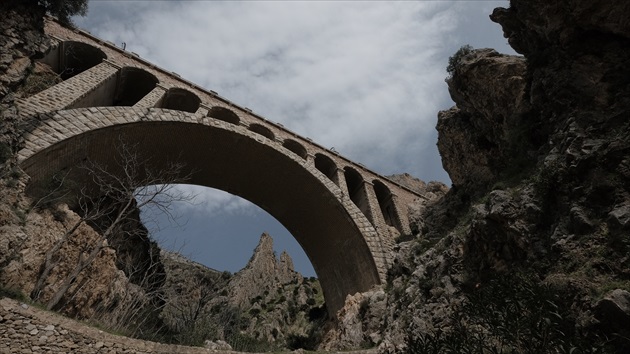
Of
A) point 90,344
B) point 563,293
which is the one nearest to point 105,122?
point 90,344

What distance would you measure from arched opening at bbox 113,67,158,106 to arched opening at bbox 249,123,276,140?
3967 millimetres

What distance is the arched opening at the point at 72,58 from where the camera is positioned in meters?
13.4

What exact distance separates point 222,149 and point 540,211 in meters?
11.0

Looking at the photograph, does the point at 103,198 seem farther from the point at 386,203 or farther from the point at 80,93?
the point at 386,203

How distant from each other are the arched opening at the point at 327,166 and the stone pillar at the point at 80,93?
850 cm

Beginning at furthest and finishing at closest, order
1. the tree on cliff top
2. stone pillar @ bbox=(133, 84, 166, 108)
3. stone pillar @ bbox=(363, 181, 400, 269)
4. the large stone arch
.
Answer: stone pillar @ bbox=(363, 181, 400, 269) → stone pillar @ bbox=(133, 84, 166, 108) → the tree on cliff top → the large stone arch

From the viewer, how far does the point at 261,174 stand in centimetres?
1669

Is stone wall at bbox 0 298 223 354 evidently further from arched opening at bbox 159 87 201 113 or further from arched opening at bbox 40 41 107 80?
arched opening at bbox 159 87 201 113

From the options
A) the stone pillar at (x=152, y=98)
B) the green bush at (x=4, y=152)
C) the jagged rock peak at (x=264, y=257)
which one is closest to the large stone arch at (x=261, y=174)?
the stone pillar at (x=152, y=98)

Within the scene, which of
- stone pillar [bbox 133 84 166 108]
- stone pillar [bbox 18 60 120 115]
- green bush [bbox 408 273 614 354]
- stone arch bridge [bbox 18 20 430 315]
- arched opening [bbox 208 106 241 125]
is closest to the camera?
green bush [bbox 408 273 614 354]

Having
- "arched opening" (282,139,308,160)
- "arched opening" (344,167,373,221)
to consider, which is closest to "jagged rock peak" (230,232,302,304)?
"arched opening" (344,167,373,221)

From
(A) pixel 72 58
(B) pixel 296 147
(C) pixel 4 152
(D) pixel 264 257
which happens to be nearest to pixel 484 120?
(B) pixel 296 147

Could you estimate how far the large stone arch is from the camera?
1175 centimetres

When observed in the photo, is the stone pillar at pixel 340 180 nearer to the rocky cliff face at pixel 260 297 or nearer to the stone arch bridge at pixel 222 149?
the stone arch bridge at pixel 222 149
